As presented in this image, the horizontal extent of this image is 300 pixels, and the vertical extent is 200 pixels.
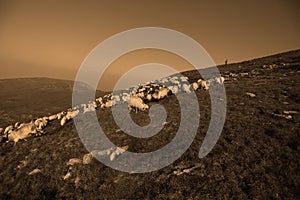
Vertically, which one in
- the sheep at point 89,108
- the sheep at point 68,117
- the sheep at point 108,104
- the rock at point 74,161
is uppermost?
the sheep at point 108,104

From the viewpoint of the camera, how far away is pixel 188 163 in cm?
1434

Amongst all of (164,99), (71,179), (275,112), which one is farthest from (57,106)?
(275,112)

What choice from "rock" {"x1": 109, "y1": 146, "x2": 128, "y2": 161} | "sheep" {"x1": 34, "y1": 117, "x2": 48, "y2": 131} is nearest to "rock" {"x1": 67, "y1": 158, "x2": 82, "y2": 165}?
"rock" {"x1": 109, "y1": 146, "x2": 128, "y2": 161}

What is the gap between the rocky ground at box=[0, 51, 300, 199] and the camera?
12164mm

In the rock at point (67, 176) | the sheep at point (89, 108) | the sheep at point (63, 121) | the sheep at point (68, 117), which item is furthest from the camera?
the sheep at point (89, 108)

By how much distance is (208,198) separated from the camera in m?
11.5

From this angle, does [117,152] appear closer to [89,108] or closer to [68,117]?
[68,117]

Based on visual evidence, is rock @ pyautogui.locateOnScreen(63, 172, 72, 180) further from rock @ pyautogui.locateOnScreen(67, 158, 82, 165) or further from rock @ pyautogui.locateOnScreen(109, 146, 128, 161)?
rock @ pyautogui.locateOnScreen(109, 146, 128, 161)

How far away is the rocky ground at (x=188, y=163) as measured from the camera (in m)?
12.2

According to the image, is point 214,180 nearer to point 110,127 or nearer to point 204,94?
point 110,127

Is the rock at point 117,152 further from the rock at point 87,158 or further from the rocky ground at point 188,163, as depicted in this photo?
the rock at point 87,158

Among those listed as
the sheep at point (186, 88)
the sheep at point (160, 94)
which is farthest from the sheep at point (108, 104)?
the sheep at point (186, 88)

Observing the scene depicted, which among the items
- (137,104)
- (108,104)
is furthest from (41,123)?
(137,104)

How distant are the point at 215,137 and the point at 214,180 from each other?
184 inches
